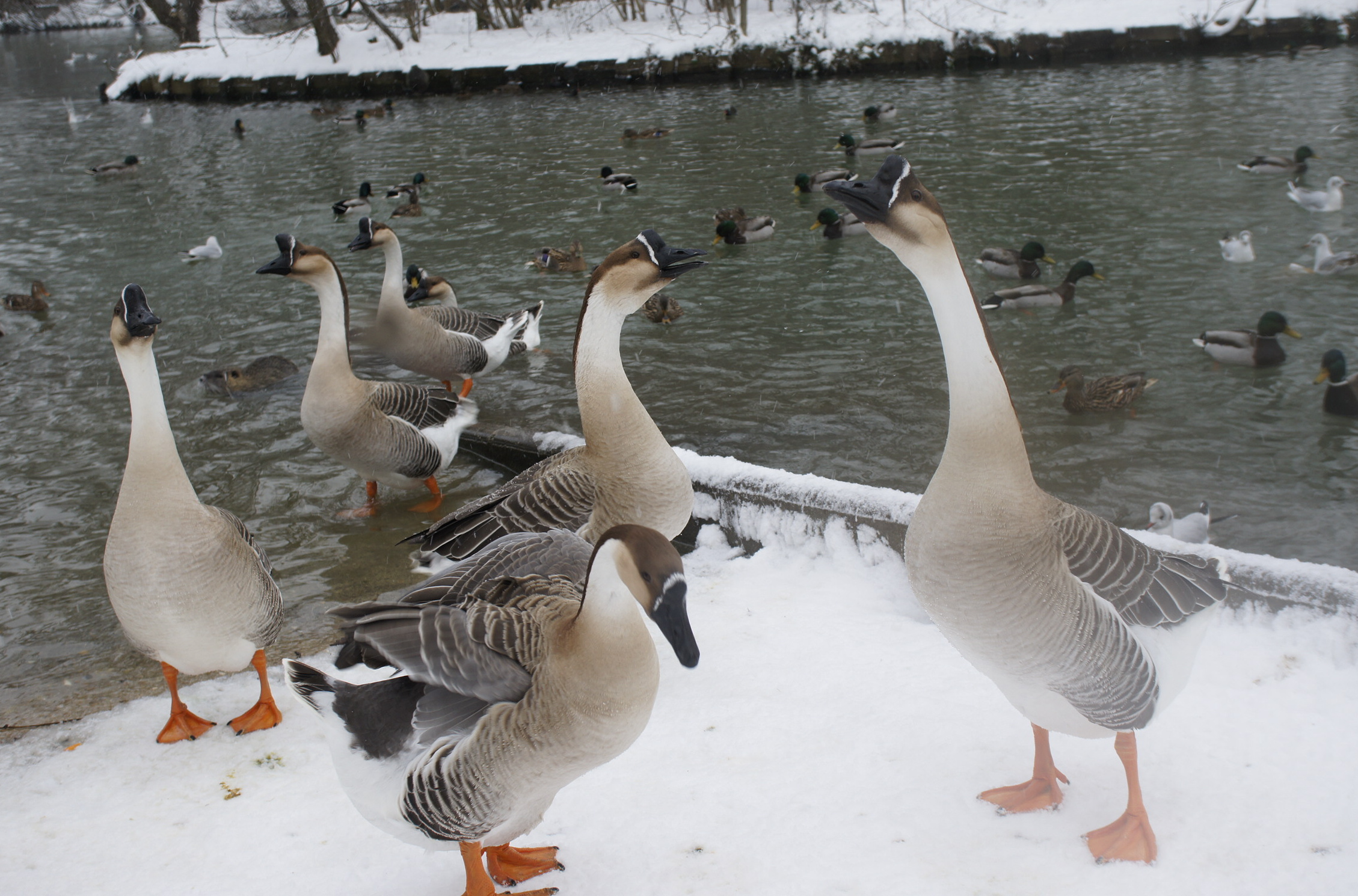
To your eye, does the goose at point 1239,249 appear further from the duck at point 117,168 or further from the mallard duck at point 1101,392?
the duck at point 117,168

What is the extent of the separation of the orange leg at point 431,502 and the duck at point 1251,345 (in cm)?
612

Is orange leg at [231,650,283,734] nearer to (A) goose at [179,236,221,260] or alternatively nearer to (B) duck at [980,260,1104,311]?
(B) duck at [980,260,1104,311]

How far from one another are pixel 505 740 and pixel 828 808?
1.17 metres

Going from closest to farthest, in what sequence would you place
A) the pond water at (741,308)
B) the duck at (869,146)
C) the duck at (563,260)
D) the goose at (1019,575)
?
1. the goose at (1019,575)
2. the pond water at (741,308)
3. the duck at (563,260)
4. the duck at (869,146)

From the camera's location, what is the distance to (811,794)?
320 cm

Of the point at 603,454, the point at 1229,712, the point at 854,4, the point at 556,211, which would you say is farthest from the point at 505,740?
the point at 854,4

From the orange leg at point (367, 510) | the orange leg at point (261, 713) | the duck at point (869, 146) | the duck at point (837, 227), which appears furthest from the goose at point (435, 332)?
the duck at point (869, 146)

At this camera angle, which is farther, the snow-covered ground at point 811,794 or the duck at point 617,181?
the duck at point 617,181

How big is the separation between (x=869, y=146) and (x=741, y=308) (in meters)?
7.33

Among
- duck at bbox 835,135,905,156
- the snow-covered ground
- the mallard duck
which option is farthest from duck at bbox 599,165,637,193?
the snow-covered ground

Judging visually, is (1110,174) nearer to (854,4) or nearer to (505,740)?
(505,740)

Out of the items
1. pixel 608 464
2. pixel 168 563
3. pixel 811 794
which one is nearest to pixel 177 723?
pixel 168 563

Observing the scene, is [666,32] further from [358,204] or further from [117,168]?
[358,204]

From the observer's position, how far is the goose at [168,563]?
3.63 metres
